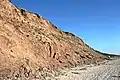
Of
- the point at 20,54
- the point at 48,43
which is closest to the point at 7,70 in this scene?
the point at 20,54

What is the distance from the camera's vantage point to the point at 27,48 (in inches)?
1531

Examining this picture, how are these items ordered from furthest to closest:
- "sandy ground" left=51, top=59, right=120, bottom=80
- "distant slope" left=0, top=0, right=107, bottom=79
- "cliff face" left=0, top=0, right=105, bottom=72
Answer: "cliff face" left=0, top=0, right=105, bottom=72, "distant slope" left=0, top=0, right=107, bottom=79, "sandy ground" left=51, top=59, right=120, bottom=80

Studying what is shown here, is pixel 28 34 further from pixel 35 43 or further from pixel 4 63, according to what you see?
pixel 4 63

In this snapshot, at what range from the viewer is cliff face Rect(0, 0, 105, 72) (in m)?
34.0

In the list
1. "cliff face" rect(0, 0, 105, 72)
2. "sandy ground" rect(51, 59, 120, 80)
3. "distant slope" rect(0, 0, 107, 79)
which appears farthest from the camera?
"cliff face" rect(0, 0, 105, 72)

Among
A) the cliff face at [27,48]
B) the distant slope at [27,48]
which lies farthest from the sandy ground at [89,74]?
the cliff face at [27,48]

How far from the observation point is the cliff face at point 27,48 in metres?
34.0

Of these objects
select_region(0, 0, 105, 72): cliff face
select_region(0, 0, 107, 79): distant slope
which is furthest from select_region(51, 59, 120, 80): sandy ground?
select_region(0, 0, 105, 72): cliff face

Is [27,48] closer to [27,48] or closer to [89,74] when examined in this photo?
[27,48]

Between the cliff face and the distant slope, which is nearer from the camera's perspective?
the distant slope

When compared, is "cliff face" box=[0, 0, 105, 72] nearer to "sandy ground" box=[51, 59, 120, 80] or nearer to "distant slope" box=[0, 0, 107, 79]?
"distant slope" box=[0, 0, 107, 79]

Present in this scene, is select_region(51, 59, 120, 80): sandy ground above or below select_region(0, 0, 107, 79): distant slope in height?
below

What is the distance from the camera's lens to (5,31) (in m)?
36.6

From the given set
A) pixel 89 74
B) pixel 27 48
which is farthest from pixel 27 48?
pixel 89 74
